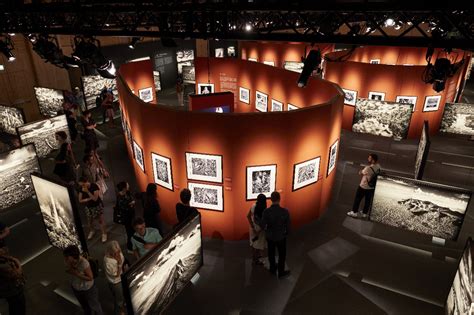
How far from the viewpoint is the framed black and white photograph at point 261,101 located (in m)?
12.9

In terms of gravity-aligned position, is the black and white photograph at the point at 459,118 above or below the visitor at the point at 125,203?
above

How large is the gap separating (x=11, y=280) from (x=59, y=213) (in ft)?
4.16

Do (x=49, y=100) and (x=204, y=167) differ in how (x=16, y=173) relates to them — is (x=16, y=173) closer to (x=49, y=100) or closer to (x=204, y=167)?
(x=204, y=167)

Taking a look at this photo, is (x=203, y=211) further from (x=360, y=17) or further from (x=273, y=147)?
(x=360, y=17)

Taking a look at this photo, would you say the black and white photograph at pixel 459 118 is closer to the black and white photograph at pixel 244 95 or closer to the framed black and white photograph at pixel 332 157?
the framed black and white photograph at pixel 332 157

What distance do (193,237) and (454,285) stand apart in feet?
12.0

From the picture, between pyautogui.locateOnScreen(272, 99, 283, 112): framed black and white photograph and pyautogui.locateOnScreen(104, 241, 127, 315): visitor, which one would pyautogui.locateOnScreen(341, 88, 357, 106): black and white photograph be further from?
pyautogui.locateOnScreen(104, 241, 127, 315): visitor

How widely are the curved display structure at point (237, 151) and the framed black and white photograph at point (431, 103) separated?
6.74 m

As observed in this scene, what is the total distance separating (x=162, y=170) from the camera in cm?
728

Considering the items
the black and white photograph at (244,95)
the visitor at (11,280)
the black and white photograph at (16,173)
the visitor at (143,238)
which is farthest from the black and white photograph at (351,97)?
the visitor at (11,280)

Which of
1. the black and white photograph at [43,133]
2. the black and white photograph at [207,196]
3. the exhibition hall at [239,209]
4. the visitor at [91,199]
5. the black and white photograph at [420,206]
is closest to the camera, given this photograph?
the exhibition hall at [239,209]

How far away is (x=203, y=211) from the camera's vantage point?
714 cm

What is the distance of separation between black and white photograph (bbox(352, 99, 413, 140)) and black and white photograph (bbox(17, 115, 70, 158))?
33.3ft

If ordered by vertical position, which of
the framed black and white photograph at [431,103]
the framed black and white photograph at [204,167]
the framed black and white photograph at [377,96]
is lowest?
the framed black and white photograph at [204,167]
